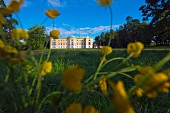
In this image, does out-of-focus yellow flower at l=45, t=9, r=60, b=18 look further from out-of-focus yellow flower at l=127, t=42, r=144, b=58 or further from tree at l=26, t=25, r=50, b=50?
out-of-focus yellow flower at l=127, t=42, r=144, b=58

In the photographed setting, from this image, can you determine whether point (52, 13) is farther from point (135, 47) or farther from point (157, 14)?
point (157, 14)

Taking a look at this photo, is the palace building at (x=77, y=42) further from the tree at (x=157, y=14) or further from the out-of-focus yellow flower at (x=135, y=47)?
the out-of-focus yellow flower at (x=135, y=47)

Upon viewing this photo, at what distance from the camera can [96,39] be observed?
2603 inches

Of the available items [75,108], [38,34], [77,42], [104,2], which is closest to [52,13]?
[104,2]

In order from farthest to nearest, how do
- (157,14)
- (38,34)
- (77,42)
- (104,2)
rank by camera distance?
(77,42) < (157,14) < (38,34) < (104,2)

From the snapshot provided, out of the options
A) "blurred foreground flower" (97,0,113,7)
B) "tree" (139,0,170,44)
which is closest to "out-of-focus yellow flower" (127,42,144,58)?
"blurred foreground flower" (97,0,113,7)

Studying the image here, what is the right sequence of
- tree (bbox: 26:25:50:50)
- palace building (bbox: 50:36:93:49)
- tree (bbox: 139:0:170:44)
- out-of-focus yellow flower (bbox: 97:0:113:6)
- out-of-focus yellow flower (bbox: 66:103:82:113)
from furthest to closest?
palace building (bbox: 50:36:93:49) → tree (bbox: 139:0:170:44) → tree (bbox: 26:25:50:50) → out-of-focus yellow flower (bbox: 97:0:113:6) → out-of-focus yellow flower (bbox: 66:103:82:113)

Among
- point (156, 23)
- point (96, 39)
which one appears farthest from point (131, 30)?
point (156, 23)

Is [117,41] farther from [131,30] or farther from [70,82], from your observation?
[70,82]

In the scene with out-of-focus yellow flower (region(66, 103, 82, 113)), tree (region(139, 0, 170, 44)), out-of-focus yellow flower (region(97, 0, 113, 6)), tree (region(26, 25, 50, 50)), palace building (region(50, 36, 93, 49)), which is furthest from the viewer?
palace building (region(50, 36, 93, 49))

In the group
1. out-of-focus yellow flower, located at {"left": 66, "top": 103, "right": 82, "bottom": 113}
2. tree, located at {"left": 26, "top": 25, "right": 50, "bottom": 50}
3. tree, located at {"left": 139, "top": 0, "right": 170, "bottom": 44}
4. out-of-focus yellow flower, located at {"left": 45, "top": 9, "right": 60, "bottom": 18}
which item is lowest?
out-of-focus yellow flower, located at {"left": 66, "top": 103, "right": 82, "bottom": 113}

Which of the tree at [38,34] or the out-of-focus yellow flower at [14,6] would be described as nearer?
the out-of-focus yellow flower at [14,6]

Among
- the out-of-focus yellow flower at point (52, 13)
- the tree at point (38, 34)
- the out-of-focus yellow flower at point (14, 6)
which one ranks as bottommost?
the tree at point (38, 34)

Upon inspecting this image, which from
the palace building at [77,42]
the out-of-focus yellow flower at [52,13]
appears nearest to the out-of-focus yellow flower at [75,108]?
the out-of-focus yellow flower at [52,13]
